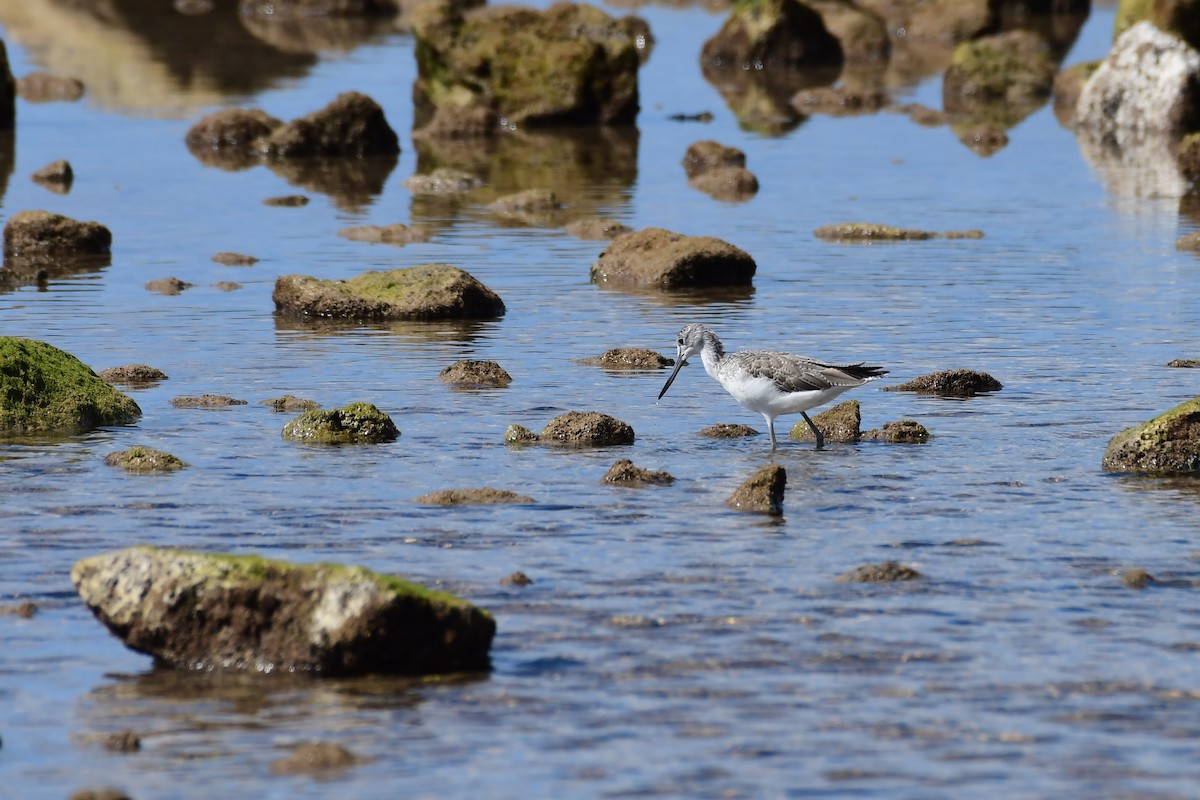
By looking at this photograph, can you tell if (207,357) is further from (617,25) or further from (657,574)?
(617,25)

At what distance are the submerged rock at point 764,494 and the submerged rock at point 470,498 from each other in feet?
6.11

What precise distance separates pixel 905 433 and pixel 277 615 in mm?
8920

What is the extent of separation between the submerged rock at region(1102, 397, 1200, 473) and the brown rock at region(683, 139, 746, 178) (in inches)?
1093

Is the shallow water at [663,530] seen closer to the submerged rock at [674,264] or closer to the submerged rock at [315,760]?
the submerged rock at [315,760]

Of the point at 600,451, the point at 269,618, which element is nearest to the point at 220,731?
the point at 269,618

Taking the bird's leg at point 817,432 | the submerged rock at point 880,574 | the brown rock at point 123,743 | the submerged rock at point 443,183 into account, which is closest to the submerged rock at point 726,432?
the bird's leg at point 817,432

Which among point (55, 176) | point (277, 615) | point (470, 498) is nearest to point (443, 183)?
point (55, 176)

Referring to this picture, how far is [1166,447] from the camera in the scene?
1822cm

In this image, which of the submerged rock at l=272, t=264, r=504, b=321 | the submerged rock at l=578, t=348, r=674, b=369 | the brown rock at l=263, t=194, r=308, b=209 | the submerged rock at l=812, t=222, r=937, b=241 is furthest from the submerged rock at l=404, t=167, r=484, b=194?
the submerged rock at l=578, t=348, r=674, b=369

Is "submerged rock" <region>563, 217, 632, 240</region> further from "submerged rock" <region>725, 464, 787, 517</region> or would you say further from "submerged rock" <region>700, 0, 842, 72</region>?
"submerged rock" <region>700, 0, 842, 72</region>

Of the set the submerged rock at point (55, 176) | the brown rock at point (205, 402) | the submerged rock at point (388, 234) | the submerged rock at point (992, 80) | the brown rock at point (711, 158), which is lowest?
the brown rock at point (205, 402)

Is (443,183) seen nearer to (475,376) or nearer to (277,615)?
(475,376)

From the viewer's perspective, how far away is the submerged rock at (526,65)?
52.0 m

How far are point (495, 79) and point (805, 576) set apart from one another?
39.8 metres
